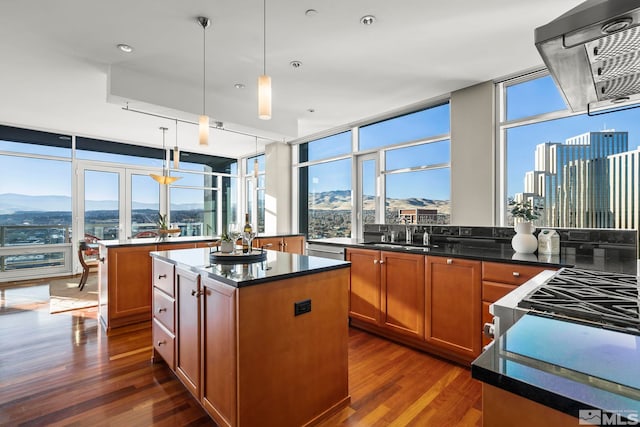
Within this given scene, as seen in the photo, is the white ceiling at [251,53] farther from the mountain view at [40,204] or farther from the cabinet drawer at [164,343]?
the cabinet drawer at [164,343]

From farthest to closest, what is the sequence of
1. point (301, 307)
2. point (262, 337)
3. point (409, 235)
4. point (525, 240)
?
point (409, 235)
point (525, 240)
point (301, 307)
point (262, 337)

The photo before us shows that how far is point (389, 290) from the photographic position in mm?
3094

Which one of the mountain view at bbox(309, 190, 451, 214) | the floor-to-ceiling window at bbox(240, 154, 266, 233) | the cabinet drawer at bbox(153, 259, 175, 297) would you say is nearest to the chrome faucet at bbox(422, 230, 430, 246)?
the mountain view at bbox(309, 190, 451, 214)

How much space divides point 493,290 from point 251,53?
9.81 ft

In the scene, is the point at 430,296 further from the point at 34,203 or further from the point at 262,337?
the point at 34,203

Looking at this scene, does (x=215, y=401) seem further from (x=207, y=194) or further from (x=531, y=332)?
(x=207, y=194)

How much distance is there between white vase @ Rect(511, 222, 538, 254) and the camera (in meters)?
2.68

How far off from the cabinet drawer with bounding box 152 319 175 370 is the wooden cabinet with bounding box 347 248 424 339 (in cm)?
181

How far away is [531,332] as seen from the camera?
84cm

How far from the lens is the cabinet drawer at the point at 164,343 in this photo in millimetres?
2301

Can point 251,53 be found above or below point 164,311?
above

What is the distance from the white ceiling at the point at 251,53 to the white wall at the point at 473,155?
23 centimetres

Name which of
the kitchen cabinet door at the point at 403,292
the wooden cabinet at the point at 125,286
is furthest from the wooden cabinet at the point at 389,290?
the wooden cabinet at the point at 125,286

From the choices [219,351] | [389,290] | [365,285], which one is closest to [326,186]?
[365,285]
